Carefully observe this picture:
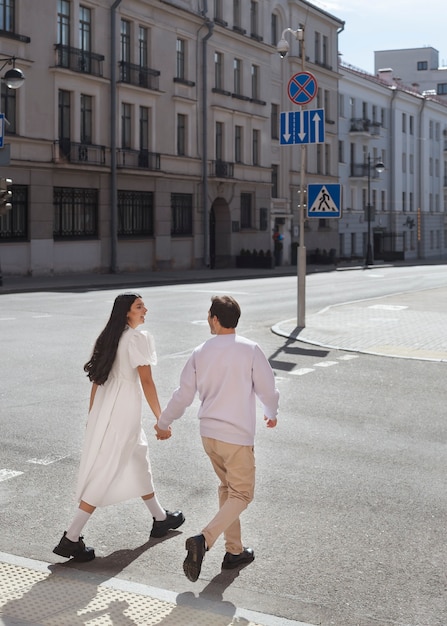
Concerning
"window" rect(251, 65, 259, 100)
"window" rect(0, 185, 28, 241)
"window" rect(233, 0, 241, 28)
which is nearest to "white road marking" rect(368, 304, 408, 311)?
"window" rect(0, 185, 28, 241)

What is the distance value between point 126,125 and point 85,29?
4.30 meters

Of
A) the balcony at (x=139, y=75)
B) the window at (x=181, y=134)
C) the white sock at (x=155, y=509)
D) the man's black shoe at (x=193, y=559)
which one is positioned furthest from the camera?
the window at (x=181, y=134)

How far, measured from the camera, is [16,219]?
33.5 meters

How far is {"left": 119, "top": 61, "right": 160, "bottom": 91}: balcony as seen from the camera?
38656mm

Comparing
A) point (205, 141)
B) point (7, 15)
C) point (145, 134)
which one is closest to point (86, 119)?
point (145, 134)

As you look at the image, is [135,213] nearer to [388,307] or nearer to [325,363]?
[388,307]

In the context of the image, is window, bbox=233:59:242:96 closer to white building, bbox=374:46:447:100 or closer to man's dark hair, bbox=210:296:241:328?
man's dark hair, bbox=210:296:241:328

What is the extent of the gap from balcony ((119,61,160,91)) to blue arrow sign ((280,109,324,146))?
72.4 ft

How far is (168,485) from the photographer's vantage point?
7055 millimetres

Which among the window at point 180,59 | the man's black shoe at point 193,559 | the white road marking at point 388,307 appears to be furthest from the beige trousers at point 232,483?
the window at point 180,59

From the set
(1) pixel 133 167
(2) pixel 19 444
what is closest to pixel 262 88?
(1) pixel 133 167

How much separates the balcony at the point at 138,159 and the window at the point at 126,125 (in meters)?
0.39

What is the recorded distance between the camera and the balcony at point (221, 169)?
45.2 metres

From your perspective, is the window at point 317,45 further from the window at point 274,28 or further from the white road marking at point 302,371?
the white road marking at point 302,371
